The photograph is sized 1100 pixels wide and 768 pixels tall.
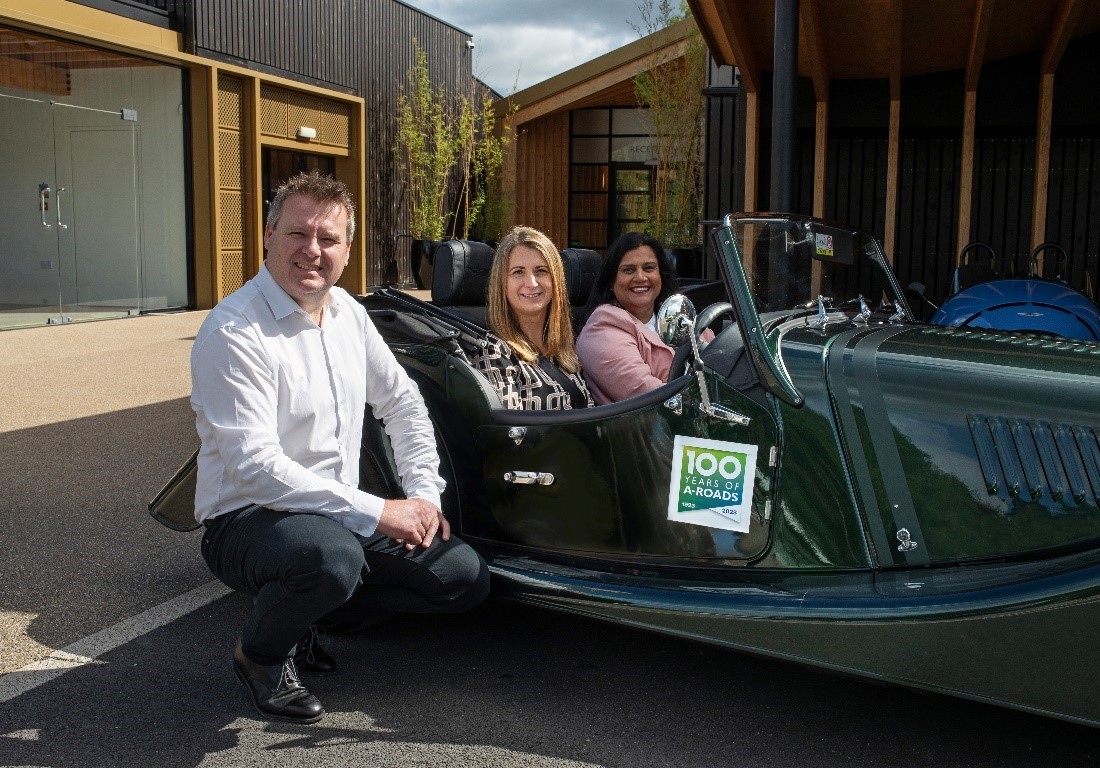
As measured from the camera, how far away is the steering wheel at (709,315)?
3107mm

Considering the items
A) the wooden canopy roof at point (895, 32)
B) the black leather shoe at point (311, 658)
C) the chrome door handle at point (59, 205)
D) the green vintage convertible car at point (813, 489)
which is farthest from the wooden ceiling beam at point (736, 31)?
the chrome door handle at point (59, 205)

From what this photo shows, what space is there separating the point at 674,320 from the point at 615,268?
1.04m

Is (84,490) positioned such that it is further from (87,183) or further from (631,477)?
(87,183)

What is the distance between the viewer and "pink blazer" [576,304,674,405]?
11.3 feet

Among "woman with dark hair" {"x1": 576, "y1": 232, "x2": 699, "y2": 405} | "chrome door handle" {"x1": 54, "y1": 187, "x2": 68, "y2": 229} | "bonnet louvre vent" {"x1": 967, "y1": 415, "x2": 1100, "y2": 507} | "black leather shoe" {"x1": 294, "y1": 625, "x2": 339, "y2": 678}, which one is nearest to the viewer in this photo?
"bonnet louvre vent" {"x1": 967, "y1": 415, "x2": 1100, "y2": 507}

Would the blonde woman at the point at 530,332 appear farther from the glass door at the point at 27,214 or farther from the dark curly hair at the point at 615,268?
the glass door at the point at 27,214

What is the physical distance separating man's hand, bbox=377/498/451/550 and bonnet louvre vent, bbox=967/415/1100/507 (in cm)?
139

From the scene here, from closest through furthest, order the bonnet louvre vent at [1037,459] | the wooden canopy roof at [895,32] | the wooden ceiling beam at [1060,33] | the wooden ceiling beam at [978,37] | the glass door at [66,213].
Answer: the bonnet louvre vent at [1037,459] → the wooden ceiling beam at [978,37] → the wooden ceiling beam at [1060,33] → the wooden canopy roof at [895,32] → the glass door at [66,213]

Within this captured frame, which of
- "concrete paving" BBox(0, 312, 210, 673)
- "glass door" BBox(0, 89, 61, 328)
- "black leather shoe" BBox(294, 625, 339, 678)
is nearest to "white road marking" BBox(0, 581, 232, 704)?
"concrete paving" BBox(0, 312, 210, 673)

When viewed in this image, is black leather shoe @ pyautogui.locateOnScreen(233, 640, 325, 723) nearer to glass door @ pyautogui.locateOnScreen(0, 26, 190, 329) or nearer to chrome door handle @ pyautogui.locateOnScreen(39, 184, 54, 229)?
glass door @ pyautogui.locateOnScreen(0, 26, 190, 329)

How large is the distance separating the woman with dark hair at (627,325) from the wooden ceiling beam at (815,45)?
4645 millimetres

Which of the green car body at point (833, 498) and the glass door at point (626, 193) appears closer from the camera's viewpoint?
the green car body at point (833, 498)

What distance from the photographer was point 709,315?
3.16 m

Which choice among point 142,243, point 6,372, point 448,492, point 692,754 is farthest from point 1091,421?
point 142,243
